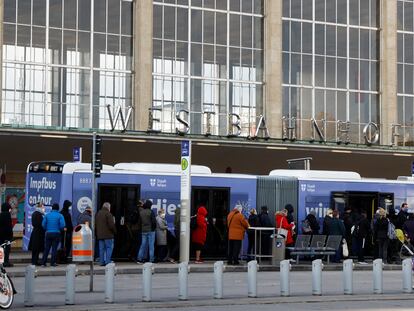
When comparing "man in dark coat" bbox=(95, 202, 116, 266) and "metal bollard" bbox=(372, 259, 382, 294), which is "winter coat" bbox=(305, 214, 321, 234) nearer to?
"man in dark coat" bbox=(95, 202, 116, 266)

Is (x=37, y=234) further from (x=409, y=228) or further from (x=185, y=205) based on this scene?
(x=409, y=228)

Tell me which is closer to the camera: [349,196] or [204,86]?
[349,196]

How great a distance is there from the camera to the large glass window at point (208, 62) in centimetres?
4247

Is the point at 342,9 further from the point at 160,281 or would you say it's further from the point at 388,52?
the point at 160,281

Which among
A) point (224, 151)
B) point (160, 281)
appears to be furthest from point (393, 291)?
point (224, 151)

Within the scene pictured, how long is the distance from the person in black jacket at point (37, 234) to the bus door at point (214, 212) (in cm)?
525

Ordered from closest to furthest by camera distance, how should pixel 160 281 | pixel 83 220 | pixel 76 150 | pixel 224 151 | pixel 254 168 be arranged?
pixel 160 281 < pixel 83 220 < pixel 76 150 < pixel 224 151 < pixel 254 168

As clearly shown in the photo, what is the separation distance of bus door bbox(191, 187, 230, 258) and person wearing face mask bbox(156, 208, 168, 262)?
1416mm

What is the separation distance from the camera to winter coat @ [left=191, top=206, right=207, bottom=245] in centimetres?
3172

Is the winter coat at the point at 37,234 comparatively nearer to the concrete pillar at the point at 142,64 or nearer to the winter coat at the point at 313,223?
the winter coat at the point at 313,223

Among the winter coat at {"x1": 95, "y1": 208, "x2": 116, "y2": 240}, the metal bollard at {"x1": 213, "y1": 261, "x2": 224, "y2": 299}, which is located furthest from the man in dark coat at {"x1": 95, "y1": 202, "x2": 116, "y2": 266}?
the metal bollard at {"x1": 213, "y1": 261, "x2": 224, "y2": 299}

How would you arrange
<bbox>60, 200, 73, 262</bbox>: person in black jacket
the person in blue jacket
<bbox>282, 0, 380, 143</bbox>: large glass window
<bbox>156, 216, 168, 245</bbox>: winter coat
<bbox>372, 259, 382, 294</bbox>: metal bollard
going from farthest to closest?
<bbox>282, 0, 380, 143</bbox>: large glass window → <bbox>156, 216, 168, 245</bbox>: winter coat → <bbox>60, 200, 73, 262</bbox>: person in black jacket → the person in blue jacket → <bbox>372, 259, 382, 294</bbox>: metal bollard

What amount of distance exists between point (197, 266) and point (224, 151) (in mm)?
10946

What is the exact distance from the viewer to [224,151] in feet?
135
